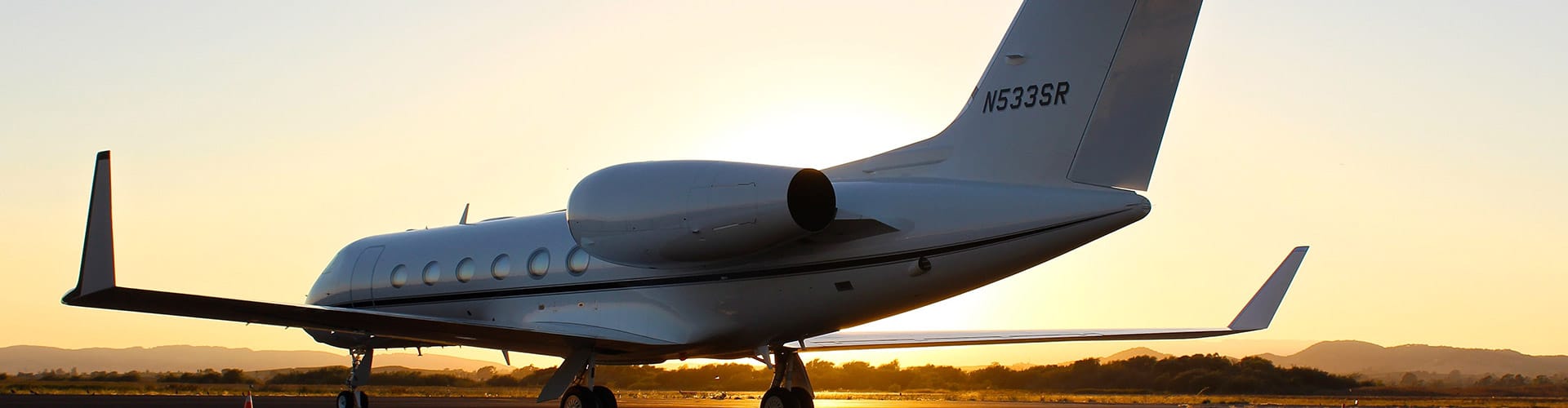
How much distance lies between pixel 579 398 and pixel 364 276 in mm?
5526

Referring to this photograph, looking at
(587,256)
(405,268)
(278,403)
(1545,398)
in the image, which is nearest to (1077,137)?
(587,256)

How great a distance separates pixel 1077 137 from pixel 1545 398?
2342cm

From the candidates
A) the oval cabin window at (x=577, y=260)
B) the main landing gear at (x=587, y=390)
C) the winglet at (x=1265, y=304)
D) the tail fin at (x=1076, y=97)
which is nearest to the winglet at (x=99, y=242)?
the main landing gear at (x=587, y=390)

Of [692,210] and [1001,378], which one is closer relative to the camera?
[692,210]

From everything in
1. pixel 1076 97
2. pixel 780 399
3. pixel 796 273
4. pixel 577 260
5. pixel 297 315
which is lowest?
pixel 780 399

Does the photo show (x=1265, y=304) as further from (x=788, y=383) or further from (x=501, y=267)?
(x=501, y=267)

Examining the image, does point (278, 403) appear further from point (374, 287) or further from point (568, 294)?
point (568, 294)

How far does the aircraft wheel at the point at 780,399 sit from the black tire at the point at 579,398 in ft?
6.80

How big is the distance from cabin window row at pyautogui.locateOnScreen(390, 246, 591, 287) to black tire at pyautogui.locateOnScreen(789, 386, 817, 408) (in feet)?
8.70

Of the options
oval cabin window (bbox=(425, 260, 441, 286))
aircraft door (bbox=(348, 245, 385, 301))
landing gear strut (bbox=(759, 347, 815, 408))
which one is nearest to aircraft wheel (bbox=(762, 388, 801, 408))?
landing gear strut (bbox=(759, 347, 815, 408))


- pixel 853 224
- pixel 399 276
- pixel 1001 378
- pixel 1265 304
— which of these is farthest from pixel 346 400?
pixel 1001 378

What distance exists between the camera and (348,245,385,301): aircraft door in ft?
58.7

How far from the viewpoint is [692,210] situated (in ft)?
39.1

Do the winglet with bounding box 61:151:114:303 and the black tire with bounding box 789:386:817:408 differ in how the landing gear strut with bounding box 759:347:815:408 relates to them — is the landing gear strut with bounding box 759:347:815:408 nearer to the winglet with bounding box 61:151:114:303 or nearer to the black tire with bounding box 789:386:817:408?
the black tire with bounding box 789:386:817:408
